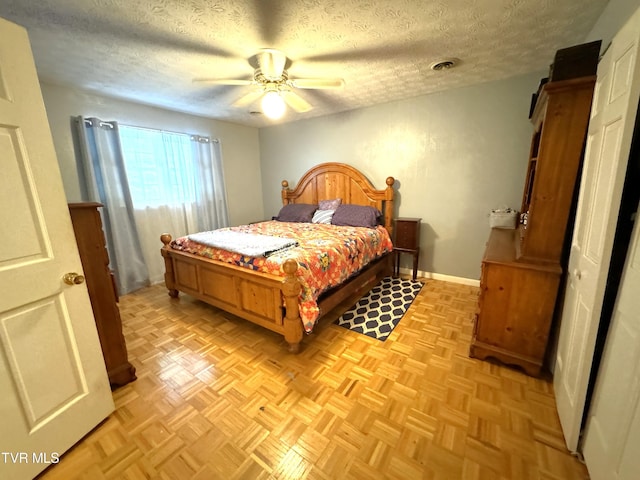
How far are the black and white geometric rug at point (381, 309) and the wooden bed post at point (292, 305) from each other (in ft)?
1.86

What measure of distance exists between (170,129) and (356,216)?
109 inches

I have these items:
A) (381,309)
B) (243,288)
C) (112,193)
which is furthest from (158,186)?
(381,309)

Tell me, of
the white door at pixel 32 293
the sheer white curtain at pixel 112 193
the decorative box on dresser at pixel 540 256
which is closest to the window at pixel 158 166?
the sheer white curtain at pixel 112 193

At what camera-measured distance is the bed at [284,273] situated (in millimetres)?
1944

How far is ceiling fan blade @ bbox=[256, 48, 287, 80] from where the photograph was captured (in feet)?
6.17

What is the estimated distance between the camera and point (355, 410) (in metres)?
1.47

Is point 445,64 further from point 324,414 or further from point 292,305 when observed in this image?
point 324,414

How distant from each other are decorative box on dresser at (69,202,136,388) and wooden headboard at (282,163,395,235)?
2.86 meters

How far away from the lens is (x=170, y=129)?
3.41 meters

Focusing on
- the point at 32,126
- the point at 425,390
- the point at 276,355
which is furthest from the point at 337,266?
the point at 32,126

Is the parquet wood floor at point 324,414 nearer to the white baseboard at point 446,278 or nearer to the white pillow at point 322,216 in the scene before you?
the white baseboard at point 446,278

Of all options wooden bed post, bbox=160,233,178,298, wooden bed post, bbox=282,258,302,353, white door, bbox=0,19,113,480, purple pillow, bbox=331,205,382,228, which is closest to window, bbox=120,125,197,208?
wooden bed post, bbox=160,233,178,298

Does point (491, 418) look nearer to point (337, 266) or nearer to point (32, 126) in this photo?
point (337, 266)

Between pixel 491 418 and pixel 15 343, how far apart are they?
7.60 ft
